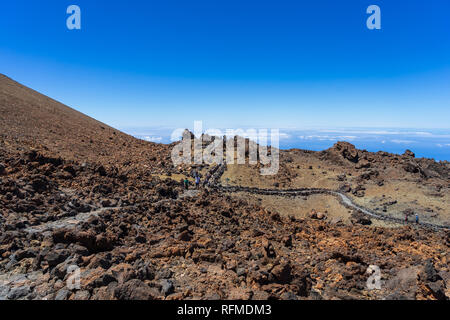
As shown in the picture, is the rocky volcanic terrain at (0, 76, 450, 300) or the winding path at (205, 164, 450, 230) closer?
the rocky volcanic terrain at (0, 76, 450, 300)

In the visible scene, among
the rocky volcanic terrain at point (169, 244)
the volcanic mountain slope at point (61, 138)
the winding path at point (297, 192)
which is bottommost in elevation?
the winding path at point (297, 192)

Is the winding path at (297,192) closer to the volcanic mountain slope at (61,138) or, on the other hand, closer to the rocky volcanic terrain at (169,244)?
the rocky volcanic terrain at (169,244)

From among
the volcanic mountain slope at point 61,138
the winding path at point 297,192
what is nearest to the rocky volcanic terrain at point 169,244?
the volcanic mountain slope at point 61,138

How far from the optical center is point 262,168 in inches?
1287

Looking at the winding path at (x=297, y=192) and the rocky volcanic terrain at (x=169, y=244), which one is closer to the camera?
the rocky volcanic terrain at (x=169, y=244)

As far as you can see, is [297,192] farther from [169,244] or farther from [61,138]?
[61,138]

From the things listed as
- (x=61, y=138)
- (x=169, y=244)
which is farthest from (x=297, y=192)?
(x=61, y=138)

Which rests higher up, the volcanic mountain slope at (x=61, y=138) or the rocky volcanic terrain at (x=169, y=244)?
the volcanic mountain slope at (x=61, y=138)

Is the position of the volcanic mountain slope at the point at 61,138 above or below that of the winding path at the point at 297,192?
above

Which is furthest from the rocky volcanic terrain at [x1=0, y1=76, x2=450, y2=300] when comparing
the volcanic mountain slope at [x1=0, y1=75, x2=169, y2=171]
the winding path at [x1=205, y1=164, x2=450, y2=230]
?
the winding path at [x1=205, y1=164, x2=450, y2=230]

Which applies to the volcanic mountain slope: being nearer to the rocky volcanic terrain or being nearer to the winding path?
the rocky volcanic terrain

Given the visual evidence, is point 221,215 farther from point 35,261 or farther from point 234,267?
point 35,261
